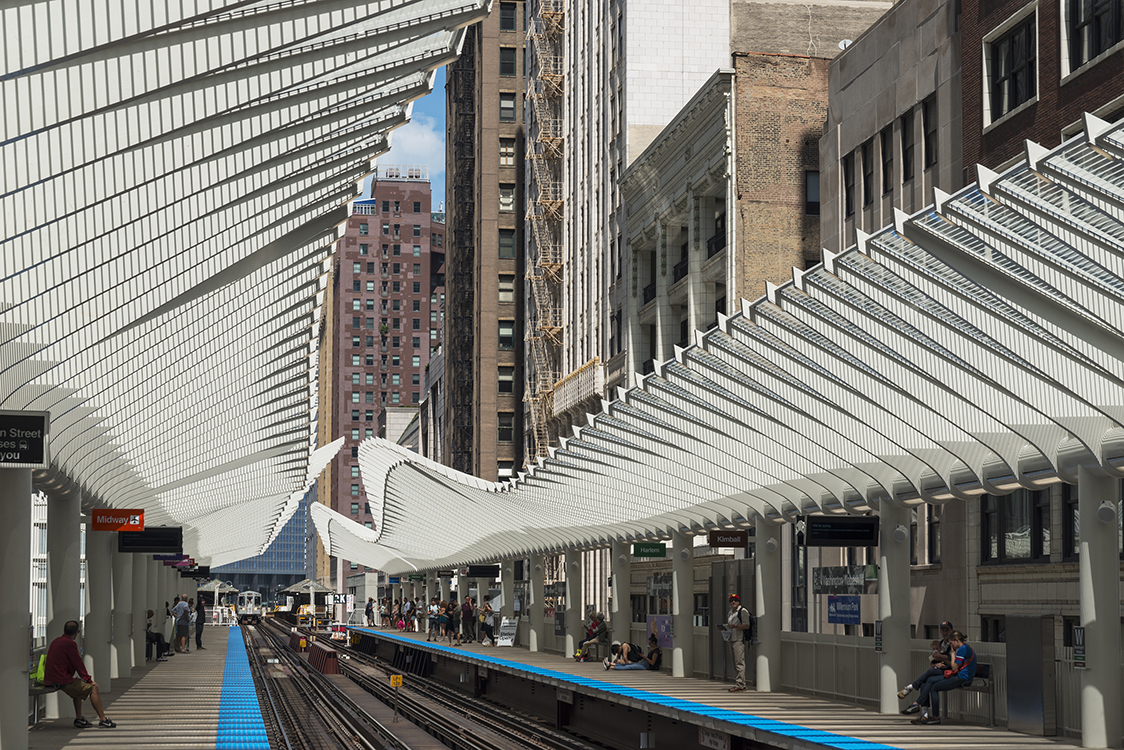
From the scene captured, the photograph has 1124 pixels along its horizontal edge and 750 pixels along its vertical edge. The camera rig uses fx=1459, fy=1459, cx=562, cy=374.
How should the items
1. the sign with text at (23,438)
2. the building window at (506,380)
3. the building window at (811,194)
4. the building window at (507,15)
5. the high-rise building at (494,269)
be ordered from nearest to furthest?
1. the sign with text at (23,438)
2. the building window at (811,194)
3. the high-rise building at (494,269)
4. the building window at (506,380)
5. the building window at (507,15)

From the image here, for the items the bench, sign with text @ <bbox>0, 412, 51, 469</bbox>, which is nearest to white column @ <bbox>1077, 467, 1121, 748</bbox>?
the bench

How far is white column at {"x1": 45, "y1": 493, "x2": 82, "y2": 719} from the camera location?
69.9 feet

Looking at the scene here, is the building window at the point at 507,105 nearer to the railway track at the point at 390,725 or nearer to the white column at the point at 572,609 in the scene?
the railway track at the point at 390,725

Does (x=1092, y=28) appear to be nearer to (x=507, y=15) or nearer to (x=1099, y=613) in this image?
(x=1099, y=613)

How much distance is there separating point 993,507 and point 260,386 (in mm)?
14881

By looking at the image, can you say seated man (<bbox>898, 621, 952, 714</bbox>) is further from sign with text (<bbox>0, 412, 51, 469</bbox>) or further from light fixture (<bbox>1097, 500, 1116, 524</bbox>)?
sign with text (<bbox>0, 412, 51, 469</bbox>)

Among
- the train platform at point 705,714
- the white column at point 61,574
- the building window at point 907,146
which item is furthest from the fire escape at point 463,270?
the white column at point 61,574

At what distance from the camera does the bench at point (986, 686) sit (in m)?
18.1

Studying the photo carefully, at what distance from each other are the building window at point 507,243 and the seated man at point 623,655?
7667cm

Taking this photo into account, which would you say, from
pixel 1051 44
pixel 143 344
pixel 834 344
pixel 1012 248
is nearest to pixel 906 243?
pixel 1012 248

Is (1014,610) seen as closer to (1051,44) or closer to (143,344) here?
(1051,44)

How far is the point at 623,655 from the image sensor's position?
31.2 m

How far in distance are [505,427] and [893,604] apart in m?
83.6

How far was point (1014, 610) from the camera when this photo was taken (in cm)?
2831
